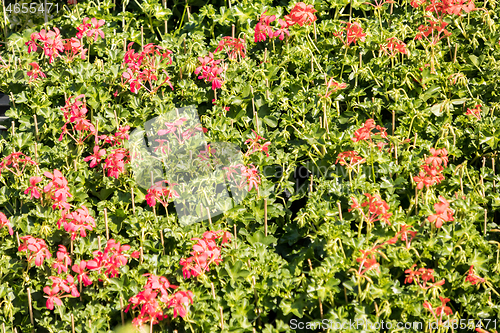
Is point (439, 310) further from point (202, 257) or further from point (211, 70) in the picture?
point (211, 70)

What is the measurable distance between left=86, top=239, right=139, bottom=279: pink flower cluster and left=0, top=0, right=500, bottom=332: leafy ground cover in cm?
1

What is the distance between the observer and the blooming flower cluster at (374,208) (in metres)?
2.26

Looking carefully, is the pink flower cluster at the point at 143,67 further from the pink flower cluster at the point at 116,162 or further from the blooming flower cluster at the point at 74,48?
the pink flower cluster at the point at 116,162

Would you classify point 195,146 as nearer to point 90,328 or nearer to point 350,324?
point 90,328

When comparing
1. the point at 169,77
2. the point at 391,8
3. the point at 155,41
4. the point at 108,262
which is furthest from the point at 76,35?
the point at 391,8

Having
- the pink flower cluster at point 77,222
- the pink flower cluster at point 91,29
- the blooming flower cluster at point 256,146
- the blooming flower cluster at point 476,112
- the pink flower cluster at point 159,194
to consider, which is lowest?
the pink flower cluster at point 77,222

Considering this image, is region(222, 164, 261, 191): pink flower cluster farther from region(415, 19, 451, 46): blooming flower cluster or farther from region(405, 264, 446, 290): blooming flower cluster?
region(415, 19, 451, 46): blooming flower cluster

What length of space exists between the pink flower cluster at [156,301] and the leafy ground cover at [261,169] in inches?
0.5

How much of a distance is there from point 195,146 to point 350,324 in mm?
1241

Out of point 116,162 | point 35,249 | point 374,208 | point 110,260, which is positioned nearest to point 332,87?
point 374,208

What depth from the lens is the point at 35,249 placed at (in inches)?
90.4

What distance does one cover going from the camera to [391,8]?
3336 millimetres

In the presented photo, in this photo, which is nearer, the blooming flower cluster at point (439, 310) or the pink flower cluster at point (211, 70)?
the blooming flower cluster at point (439, 310)

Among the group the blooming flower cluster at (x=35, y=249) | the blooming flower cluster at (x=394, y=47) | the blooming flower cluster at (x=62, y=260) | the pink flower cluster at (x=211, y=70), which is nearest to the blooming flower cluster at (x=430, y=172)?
the blooming flower cluster at (x=394, y=47)
